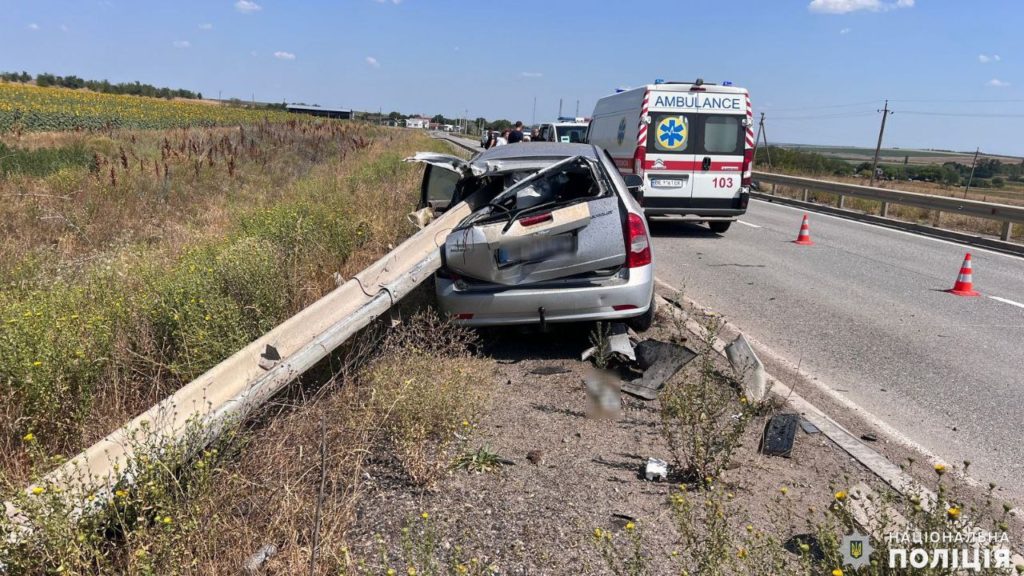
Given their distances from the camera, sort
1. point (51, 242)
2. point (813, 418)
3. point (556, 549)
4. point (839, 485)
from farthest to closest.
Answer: point (51, 242) → point (813, 418) → point (839, 485) → point (556, 549)

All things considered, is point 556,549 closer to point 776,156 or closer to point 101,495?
point 101,495

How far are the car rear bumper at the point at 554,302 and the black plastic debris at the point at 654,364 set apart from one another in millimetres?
348

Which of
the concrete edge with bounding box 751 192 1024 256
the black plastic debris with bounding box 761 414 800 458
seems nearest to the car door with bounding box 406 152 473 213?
the black plastic debris with bounding box 761 414 800 458

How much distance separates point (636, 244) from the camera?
17.3ft

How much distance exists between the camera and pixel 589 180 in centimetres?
588

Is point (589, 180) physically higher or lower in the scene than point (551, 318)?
higher

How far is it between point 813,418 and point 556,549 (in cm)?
227

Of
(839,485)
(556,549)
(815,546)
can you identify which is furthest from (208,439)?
(839,485)

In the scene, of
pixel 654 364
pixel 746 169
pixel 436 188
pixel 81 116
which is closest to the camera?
pixel 654 364

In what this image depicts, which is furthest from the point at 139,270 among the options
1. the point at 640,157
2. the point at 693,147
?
the point at 693,147

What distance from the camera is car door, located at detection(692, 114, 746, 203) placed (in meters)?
12.3

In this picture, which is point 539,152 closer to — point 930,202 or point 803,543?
point 803,543

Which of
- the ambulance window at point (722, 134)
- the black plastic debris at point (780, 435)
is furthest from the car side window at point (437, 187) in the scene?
the ambulance window at point (722, 134)

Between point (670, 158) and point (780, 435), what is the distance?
916cm
